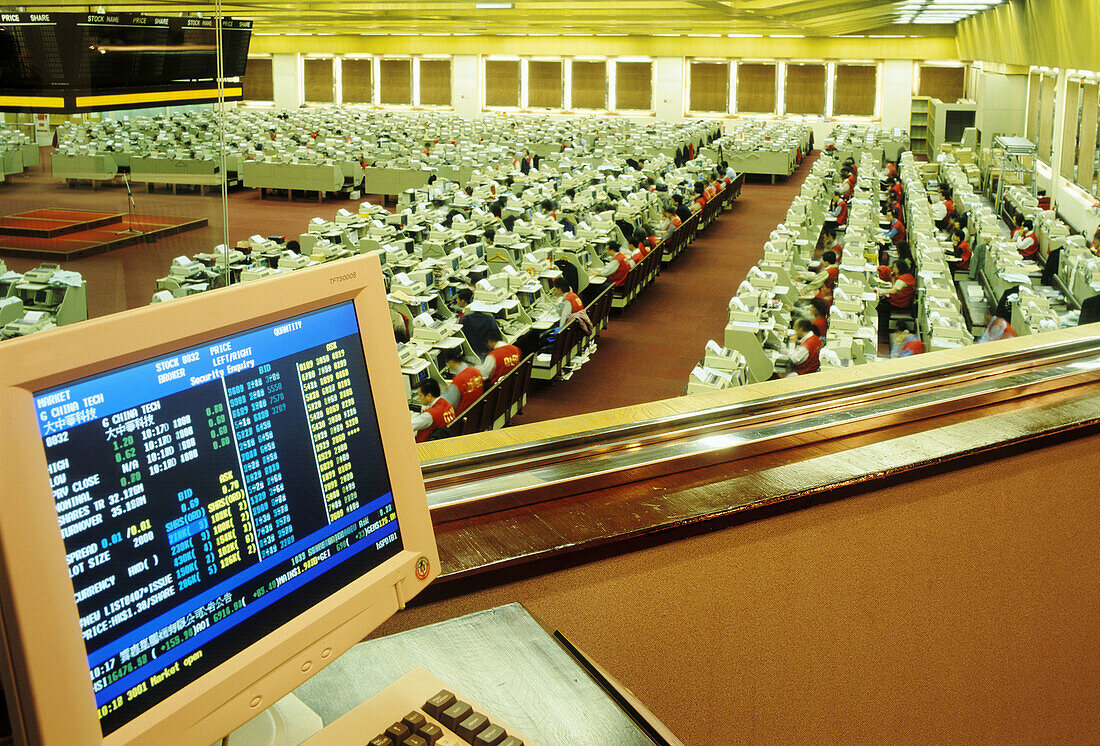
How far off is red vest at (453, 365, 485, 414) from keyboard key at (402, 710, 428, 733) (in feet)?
19.9

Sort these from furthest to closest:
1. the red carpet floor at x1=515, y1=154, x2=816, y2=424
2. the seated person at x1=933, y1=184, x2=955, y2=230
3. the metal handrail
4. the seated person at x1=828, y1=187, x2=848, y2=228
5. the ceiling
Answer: the ceiling, the seated person at x1=828, y1=187, x2=848, y2=228, the seated person at x1=933, y1=184, x2=955, y2=230, the red carpet floor at x1=515, y1=154, x2=816, y2=424, the metal handrail

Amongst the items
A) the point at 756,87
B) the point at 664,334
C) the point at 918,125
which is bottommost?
the point at 664,334

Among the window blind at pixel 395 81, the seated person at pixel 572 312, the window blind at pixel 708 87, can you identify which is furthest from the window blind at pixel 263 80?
the seated person at pixel 572 312

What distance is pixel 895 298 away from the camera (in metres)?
11.0

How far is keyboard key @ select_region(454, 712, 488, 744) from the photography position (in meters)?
0.97

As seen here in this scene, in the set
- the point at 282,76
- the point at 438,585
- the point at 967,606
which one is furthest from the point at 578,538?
the point at 282,76

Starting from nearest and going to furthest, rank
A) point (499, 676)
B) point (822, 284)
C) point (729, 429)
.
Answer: point (499, 676) < point (729, 429) < point (822, 284)

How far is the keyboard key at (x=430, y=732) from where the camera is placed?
0.97 metres

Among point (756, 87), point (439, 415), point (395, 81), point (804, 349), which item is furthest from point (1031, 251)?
point (395, 81)

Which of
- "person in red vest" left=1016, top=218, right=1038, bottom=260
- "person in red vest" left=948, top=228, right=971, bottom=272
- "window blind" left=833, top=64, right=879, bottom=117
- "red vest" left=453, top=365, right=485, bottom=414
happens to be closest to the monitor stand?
"red vest" left=453, top=365, right=485, bottom=414

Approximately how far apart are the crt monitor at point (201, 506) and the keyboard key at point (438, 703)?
0.10 m

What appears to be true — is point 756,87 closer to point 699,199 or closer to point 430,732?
point 699,199

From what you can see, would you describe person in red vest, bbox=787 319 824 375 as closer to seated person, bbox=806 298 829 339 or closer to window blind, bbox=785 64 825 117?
seated person, bbox=806 298 829 339

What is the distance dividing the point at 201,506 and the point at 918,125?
35545mm
